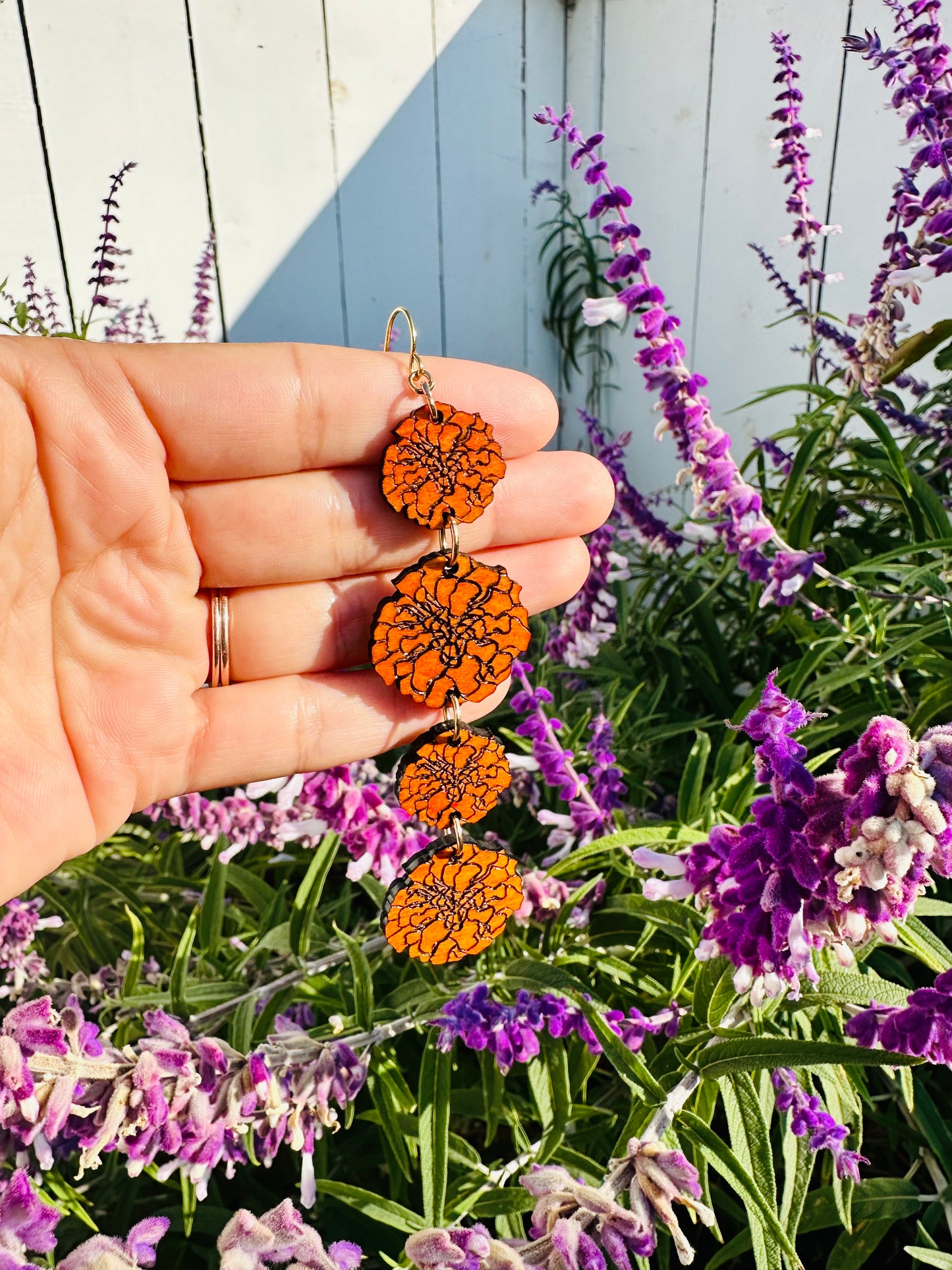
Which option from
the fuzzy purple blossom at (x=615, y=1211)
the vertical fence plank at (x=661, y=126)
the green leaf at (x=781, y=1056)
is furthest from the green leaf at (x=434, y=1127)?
the vertical fence plank at (x=661, y=126)

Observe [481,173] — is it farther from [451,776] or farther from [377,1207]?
[377,1207]

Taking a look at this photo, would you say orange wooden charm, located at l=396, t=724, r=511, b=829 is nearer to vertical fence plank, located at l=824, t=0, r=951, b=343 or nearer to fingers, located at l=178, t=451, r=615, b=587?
fingers, located at l=178, t=451, r=615, b=587

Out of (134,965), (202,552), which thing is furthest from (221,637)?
(134,965)

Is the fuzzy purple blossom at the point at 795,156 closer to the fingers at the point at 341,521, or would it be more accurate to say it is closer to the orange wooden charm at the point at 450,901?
the fingers at the point at 341,521

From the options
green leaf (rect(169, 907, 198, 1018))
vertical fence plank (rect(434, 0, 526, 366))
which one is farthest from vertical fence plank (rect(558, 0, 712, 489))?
green leaf (rect(169, 907, 198, 1018))

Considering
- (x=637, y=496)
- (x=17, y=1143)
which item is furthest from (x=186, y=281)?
(x=17, y=1143)

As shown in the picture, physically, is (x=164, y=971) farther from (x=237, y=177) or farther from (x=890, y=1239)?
(x=237, y=177)
